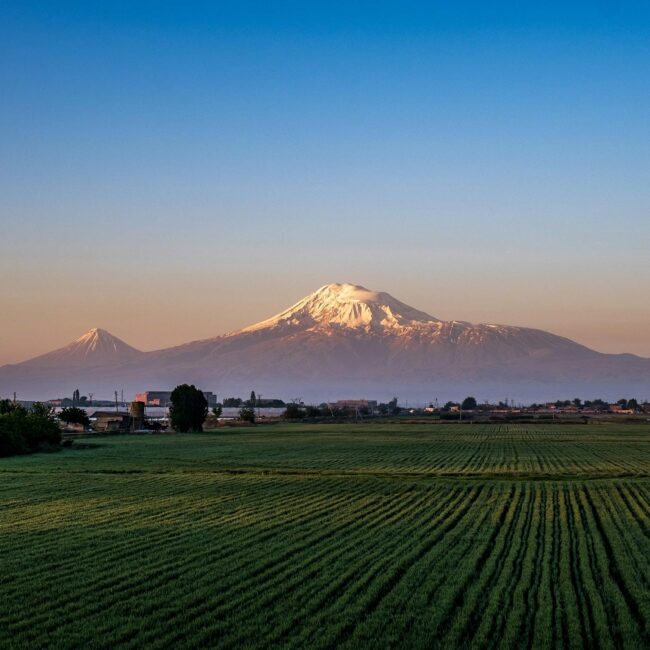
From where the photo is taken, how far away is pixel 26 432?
78500mm

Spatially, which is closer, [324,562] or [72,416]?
[324,562]

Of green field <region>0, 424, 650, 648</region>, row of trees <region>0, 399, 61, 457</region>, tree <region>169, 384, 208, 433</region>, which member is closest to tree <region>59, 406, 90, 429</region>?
tree <region>169, 384, 208, 433</region>

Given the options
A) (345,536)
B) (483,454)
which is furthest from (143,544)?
(483,454)

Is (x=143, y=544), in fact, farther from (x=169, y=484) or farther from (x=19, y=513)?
(x=169, y=484)

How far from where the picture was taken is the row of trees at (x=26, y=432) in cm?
7356

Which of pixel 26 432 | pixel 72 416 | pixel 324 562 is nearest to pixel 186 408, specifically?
pixel 72 416

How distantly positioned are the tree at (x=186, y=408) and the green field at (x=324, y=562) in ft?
267

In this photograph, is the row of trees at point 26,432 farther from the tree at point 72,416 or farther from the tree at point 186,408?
the tree at point 72,416

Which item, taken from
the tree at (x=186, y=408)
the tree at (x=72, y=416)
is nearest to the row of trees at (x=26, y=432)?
the tree at (x=186, y=408)

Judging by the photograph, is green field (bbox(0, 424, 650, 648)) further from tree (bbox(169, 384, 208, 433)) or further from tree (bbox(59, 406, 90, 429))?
tree (bbox(59, 406, 90, 429))

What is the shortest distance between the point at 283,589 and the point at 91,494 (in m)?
22.8

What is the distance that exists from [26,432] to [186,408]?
171 ft

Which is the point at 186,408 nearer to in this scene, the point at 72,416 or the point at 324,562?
the point at 72,416

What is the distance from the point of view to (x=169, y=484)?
4556 centimetres
